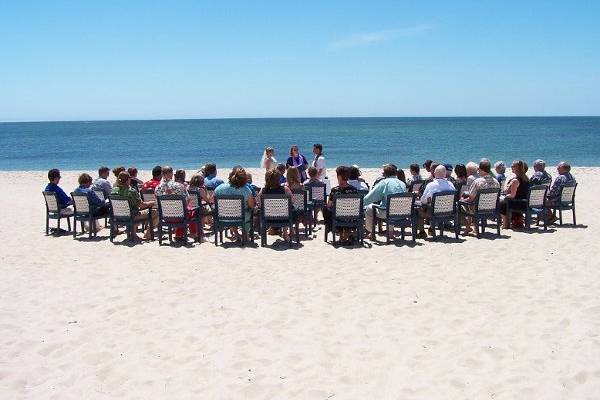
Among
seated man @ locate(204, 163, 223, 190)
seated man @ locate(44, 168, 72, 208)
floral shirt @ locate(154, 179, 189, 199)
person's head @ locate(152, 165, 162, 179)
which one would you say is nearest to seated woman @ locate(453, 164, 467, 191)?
seated man @ locate(204, 163, 223, 190)

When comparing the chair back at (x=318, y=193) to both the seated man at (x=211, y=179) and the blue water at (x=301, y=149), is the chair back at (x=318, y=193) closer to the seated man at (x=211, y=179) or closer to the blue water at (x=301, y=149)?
the seated man at (x=211, y=179)

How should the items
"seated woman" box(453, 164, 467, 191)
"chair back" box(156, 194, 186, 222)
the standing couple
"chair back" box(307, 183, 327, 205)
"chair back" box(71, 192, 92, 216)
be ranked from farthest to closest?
the standing couple
"chair back" box(307, 183, 327, 205)
"seated woman" box(453, 164, 467, 191)
"chair back" box(71, 192, 92, 216)
"chair back" box(156, 194, 186, 222)

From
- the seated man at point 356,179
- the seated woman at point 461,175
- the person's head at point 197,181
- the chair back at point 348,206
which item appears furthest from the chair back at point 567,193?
the person's head at point 197,181

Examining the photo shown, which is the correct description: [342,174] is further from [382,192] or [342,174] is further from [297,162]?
[297,162]

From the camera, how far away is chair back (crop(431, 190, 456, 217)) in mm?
8945

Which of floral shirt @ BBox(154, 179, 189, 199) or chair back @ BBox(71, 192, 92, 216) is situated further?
chair back @ BBox(71, 192, 92, 216)

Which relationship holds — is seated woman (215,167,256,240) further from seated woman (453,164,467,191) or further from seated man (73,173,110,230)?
seated woman (453,164,467,191)

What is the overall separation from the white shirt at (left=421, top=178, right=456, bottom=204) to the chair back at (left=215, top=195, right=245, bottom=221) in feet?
10.3

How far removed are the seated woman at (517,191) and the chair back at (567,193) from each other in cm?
77

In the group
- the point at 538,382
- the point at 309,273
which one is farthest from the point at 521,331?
the point at 309,273

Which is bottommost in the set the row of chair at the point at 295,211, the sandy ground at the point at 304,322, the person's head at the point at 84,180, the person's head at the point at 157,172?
the sandy ground at the point at 304,322

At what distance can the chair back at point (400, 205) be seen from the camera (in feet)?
28.5

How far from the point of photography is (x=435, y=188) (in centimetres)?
917

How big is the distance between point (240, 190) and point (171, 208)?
1190 millimetres
